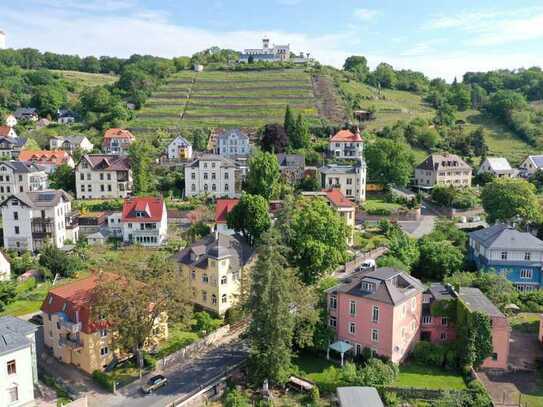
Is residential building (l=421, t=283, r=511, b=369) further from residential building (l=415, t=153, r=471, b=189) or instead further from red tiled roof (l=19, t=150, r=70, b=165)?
red tiled roof (l=19, t=150, r=70, b=165)

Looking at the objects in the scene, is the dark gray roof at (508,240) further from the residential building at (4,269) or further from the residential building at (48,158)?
the residential building at (48,158)

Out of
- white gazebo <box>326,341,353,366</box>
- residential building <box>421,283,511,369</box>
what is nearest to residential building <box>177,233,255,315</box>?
white gazebo <box>326,341,353,366</box>

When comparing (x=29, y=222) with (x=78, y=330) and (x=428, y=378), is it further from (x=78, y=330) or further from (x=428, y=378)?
(x=428, y=378)

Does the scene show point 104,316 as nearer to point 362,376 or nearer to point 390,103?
point 362,376

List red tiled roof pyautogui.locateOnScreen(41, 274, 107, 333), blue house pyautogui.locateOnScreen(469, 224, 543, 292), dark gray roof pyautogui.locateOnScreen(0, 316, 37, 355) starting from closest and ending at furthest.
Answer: dark gray roof pyautogui.locateOnScreen(0, 316, 37, 355) < red tiled roof pyautogui.locateOnScreen(41, 274, 107, 333) < blue house pyautogui.locateOnScreen(469, 224, 543, 292)

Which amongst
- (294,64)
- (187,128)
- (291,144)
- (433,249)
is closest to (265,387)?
(433,249)

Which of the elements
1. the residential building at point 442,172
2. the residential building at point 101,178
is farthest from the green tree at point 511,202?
the residential building at point 101,178
